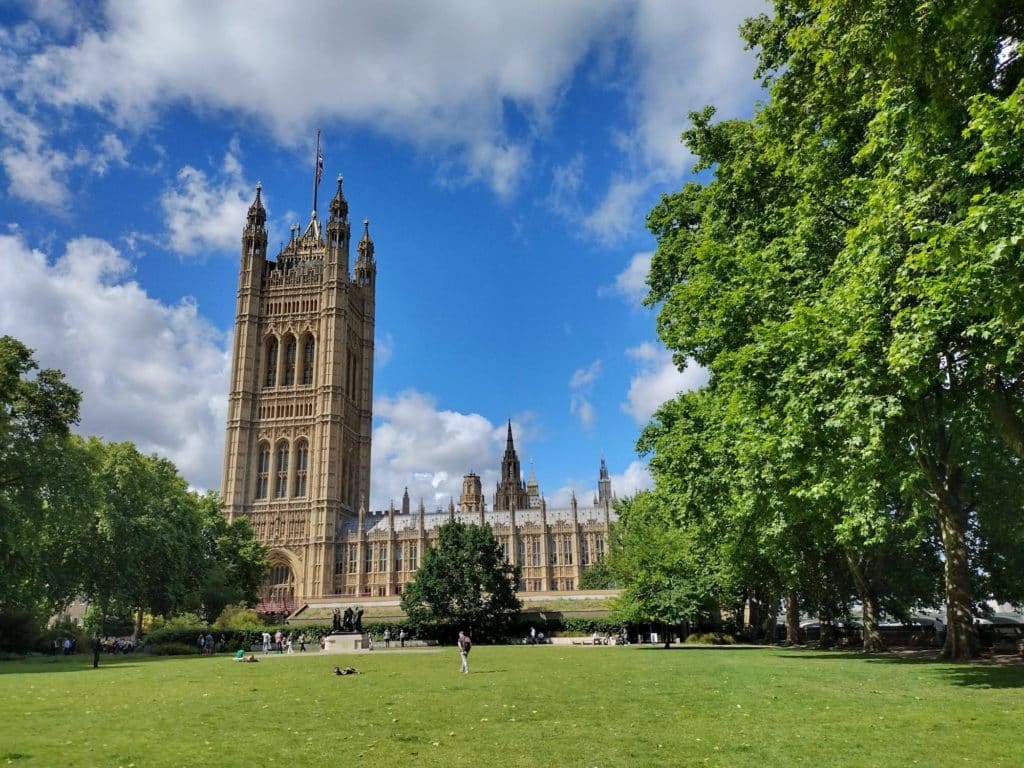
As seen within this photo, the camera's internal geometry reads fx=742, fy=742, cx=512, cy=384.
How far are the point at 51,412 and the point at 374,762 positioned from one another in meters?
33.4

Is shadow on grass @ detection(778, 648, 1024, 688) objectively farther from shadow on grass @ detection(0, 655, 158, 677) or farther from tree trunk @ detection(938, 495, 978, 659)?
shadow on grass @ detection(0, 655, 158, 677)

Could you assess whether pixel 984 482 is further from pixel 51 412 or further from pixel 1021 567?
pixel 51 412

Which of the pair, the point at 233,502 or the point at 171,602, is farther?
the point at 233,502

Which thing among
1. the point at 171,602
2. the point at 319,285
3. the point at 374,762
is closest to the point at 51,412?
the point at 171,602

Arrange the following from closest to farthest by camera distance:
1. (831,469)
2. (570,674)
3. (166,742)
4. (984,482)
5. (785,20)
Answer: (166,742) < (831,469) < (785,20) < (570,674) < (984,482)

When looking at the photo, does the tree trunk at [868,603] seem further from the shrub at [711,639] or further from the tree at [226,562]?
the tree at [226,562]

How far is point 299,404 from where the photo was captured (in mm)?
101625


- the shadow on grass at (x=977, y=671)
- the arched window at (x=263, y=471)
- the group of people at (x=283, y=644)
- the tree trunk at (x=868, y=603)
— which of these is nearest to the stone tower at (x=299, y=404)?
the arched window at (x=263, y=471)

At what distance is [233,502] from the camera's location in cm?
9550

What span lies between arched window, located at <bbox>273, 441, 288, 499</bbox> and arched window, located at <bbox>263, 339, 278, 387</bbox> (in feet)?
30.7

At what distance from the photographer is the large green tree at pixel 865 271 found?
40.8 feet

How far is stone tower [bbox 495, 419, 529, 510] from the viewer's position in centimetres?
15012

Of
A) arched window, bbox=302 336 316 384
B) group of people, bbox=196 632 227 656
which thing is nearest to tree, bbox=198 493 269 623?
group of people, bbox=196 632 227 656

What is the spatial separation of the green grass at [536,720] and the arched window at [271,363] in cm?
8675
